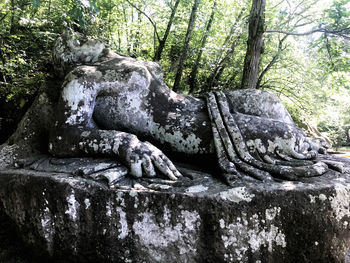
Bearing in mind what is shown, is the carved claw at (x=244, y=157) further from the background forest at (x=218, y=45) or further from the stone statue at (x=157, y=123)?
the background forest at (x=218, y=45)

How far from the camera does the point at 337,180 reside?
1998mm

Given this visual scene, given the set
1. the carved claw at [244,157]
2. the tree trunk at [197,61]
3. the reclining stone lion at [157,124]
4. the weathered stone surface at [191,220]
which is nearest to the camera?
the weathered stone surface at [191,220]

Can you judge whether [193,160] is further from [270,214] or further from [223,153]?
[270,214]

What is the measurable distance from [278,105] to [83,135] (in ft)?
6.74

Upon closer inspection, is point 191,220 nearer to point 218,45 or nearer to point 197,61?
point 197,61

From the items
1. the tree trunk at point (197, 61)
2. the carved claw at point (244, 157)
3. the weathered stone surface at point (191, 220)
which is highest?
the tree trunk at point (197, 61)

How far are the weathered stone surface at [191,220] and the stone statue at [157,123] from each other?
0.72 ft

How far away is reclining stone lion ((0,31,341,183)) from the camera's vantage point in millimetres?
2214

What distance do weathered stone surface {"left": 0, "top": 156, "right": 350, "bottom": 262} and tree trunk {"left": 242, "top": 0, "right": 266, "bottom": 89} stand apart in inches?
155

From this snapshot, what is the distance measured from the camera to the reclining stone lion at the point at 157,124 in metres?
2.21

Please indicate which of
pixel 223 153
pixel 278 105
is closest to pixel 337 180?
pixel 223 153

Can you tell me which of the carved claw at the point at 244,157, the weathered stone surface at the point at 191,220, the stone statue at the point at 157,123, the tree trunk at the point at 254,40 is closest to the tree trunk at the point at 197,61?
the tree trunk at the point at 254,40

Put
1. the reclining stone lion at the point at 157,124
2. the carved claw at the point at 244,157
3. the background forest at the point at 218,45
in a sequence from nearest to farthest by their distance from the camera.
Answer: the carved claw at the point at 244,157
the reclining stone lion at the point at 157,124
the background forest at the point at 218,45

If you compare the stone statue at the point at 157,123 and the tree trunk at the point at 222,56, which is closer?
the stone statue at the point at 157,123
